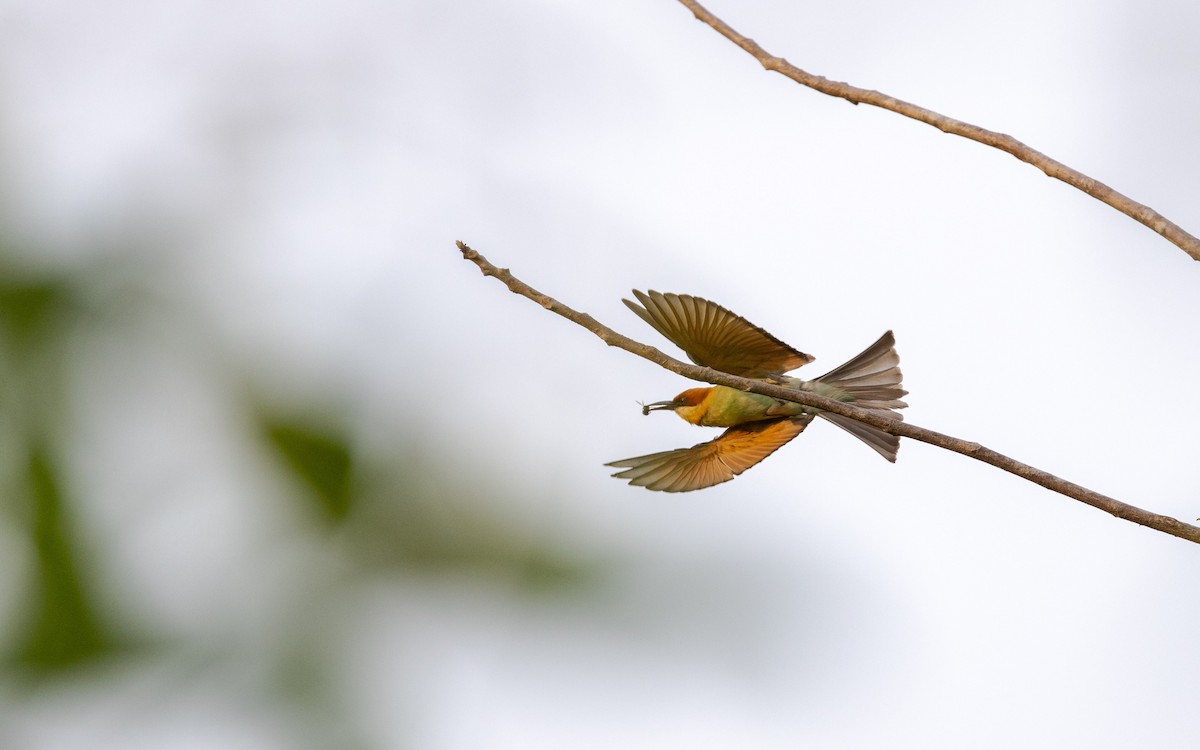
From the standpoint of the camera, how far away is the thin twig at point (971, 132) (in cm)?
36

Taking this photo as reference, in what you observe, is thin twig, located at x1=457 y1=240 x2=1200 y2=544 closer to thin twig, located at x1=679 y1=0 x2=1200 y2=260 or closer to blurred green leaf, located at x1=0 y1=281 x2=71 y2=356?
thin twig, located at x1=679 y1=0 x2=1200 y2=260

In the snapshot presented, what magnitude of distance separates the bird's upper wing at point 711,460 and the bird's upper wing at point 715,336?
0.13 feet

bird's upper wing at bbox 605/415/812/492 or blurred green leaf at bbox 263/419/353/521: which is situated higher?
bird's upper wing at bbox 605/415/812/492

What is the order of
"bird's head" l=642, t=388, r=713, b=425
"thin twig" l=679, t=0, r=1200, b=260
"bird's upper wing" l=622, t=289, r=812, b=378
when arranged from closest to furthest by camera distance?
1. "thin twig" l=679, t=0, r=1200, b=260
2. "bird's upper wing" l=622, t=289, r=812, b=378
3. "bird's head" l=642, t=388, r=713, b=425

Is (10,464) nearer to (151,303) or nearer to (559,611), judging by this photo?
(151,303)

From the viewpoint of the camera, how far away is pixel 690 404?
2.50 feet

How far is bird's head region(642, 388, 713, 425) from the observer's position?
2.48 feet

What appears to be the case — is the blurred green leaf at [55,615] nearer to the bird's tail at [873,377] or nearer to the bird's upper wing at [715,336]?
the bird's upper wing at [715,336]

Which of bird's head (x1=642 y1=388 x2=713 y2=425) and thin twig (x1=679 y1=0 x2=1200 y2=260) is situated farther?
bird's head (x1=642 y1=388 x2=713 y2=425)

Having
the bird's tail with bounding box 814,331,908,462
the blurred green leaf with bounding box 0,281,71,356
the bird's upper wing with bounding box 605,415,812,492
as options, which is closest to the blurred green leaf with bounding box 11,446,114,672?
the blurred green leaf with bounding box 0,281,71,356

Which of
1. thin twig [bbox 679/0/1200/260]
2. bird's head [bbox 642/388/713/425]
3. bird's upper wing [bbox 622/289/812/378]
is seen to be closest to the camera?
thin twig [bbox 679/0/1200/260]

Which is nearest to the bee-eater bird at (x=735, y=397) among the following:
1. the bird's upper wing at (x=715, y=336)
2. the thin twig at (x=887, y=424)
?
the bird's upper wing at (x=715, y=336)

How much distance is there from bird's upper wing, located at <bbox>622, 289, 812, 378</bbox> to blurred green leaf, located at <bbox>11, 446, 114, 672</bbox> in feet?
1.29

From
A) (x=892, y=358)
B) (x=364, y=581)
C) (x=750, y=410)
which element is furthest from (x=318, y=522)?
(x=892, y=358)
